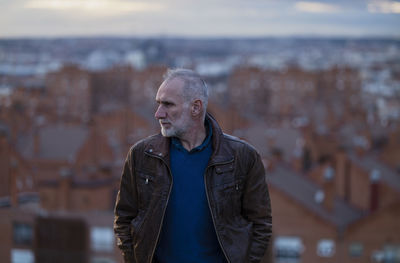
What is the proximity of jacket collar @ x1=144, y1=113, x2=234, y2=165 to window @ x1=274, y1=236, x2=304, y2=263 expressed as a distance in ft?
45.7

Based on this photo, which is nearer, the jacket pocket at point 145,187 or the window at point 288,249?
the jacket pocket at point 145,187

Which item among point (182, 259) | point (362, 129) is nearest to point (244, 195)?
point (182, 259)

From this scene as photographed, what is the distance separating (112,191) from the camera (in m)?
18.4

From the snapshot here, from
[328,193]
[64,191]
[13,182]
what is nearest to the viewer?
[13,182]

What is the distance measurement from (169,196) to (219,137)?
0.85ft

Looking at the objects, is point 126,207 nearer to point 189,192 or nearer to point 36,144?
point 189,192

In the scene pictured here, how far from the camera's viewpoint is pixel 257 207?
7.38 ft

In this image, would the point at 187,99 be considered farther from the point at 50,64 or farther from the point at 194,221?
the point at 50,64

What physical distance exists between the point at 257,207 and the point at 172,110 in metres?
0.43

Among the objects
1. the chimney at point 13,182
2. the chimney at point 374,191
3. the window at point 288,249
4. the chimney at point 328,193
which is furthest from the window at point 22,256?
the chimney at point 374,191

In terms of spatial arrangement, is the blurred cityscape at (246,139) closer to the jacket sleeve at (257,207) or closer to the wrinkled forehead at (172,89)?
the wrinkled forehead at (172,89)

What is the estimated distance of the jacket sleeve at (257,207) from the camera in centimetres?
224

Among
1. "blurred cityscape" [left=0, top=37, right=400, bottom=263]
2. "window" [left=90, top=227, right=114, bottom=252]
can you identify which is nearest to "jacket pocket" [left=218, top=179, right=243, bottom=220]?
"blurred cityscape" [left=0, top=37, right=400, bottom=263]

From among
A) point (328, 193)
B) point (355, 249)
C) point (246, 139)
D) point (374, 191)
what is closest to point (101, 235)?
point (355, 249)
